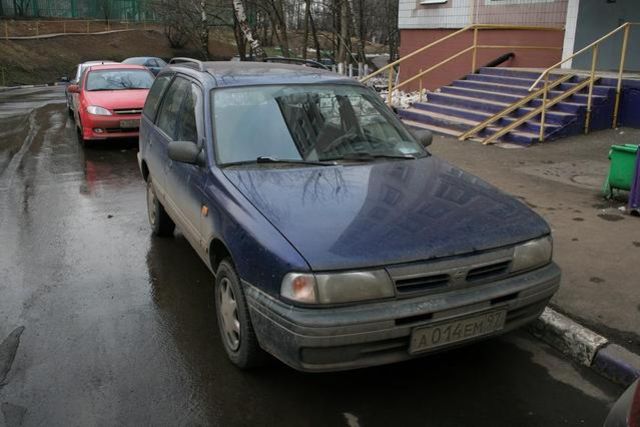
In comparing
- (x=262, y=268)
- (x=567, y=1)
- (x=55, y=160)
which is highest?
(x=567, y=1)

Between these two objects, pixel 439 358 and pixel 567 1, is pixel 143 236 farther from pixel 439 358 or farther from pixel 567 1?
pixel 567 1

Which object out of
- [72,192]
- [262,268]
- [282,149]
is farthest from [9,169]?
[262,268]

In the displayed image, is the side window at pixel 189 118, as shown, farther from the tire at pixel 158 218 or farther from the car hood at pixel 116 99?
the car hood at pixel 116 99

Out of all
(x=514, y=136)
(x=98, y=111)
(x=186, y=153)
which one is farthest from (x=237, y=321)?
(x=98, y=111)

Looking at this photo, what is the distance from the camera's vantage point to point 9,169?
9367mm

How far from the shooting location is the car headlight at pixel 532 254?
3.23m

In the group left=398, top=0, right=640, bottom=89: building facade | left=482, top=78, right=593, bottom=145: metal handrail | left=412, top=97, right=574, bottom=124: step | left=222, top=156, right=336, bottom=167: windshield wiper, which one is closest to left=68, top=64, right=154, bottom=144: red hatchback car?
left=412, top=97, right=574, bottom=124: step

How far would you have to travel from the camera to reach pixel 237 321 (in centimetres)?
346

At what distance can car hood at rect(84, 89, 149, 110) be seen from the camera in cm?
1097

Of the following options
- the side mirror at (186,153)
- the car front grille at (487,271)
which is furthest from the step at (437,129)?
the car front grille at (487,271)

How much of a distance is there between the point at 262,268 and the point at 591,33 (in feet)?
40.8

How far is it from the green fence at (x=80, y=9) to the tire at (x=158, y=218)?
4336 cm

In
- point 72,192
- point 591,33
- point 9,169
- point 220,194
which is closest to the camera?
point 220,194

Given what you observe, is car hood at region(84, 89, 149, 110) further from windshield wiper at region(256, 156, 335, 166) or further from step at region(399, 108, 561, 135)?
windshield wiper at region(256, 156, 335, 166)
